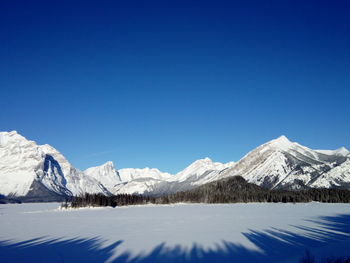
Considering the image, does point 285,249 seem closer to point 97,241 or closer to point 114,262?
A: point 114,262

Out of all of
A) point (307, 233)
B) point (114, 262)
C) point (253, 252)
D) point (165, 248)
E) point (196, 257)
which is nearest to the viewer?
point (114, 262)

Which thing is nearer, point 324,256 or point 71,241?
point 324,256

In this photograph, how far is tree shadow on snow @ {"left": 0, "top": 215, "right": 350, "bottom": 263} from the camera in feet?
109

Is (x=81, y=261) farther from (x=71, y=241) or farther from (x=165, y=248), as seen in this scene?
(x=71, y=241)

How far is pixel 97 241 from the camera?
45562 millimetres

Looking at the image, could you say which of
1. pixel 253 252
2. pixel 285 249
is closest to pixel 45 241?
pixel 253 252

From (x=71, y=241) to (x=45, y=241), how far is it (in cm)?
420

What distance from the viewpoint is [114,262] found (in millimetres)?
31562

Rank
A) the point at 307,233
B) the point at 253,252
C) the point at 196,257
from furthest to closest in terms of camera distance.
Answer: the point at 307,233, the point at 253,252, the point at 196,257

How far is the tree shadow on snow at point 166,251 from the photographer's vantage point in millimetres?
33344

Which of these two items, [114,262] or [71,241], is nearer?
[114,262]

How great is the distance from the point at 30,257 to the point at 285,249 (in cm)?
2992

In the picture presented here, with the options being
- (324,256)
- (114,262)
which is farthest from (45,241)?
(324,256)

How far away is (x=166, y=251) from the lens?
37375mm
